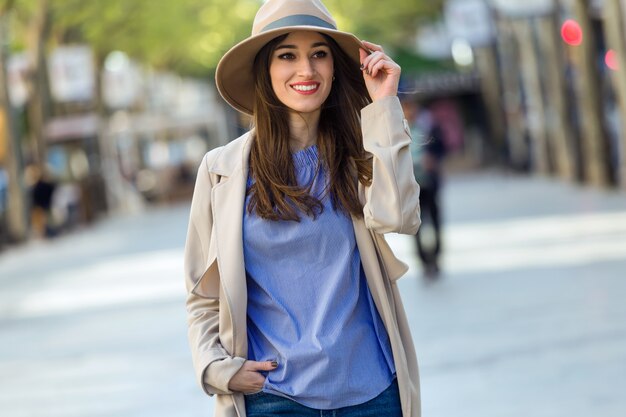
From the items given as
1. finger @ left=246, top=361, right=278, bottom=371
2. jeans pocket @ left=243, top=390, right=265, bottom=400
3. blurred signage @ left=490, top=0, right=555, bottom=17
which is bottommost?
jeans pocket @ left=243, top=390, right=265, bottom=400

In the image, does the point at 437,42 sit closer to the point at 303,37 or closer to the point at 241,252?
the point at 303,37

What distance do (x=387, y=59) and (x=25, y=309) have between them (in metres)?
13.7

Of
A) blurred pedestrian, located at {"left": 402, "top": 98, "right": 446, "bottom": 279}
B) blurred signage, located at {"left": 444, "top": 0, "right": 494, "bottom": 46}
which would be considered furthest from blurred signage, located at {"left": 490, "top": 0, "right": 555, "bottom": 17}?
blurred pedestrian, located at {"left": 402, "top": 98, "right": 446, "bottom": 279}

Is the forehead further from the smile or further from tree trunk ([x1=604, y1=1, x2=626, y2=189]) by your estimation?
tree trunk ([x1=604, y1=1, x2=626, y2=189])

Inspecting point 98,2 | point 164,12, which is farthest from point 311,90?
point 164,12

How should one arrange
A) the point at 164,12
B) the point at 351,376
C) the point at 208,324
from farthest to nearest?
1. the point at 164,12
2. the point at 208,324
3. the point at 351,376

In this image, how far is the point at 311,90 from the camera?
12.7 ft

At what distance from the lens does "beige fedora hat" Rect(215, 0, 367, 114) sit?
384cm

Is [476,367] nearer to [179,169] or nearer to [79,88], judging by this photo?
[79,88]

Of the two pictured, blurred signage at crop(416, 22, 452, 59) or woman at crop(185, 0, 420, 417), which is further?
blurred signage at crop(416, 22, 452, 59)

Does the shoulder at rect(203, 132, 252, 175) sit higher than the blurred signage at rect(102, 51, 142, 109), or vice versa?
the blurred signage at rect(102, 51, 142, 109)

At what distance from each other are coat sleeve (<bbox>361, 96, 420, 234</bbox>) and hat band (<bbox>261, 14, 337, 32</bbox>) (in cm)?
24

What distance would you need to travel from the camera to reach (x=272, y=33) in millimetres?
3859

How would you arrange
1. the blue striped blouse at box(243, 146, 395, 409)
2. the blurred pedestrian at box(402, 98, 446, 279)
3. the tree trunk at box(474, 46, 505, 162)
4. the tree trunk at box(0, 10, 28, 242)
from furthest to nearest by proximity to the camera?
the tree trunk at box(474, 46, 505, 162)
the tree trunk at box(0, 10, 28, 242)
the blurred pedestrian at box(402, 98, 446, 279)
the blue striped blouse at box(243, 146, 395, 409)
